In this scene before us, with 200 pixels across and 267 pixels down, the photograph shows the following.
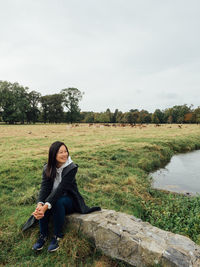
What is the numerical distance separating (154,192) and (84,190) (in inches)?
117

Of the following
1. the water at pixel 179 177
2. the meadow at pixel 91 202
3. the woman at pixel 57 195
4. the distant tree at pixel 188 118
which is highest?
the distant tree at pixel 188 118

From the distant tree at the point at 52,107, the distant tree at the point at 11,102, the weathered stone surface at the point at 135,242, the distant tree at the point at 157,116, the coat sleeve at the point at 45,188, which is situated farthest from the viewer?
the distant tree at the point at 157,116

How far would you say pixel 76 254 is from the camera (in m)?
3.31

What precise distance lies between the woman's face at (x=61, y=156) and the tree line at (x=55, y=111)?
2309 inches

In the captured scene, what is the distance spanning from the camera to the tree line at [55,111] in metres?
57.2

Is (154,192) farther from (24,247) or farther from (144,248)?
(24,247)

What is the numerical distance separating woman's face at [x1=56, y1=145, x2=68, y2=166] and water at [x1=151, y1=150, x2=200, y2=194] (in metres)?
5.67

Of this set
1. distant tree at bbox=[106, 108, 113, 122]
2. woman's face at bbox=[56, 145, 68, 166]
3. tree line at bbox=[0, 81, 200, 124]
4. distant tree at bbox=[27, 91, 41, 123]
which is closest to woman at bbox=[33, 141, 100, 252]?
woman's face at bbox=[56, 145, 68, 166]

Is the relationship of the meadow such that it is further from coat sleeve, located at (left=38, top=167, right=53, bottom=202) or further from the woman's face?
the woman's face

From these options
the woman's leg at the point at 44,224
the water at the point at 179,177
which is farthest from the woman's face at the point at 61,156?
the water at the point at 179,177

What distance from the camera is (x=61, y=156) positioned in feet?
12.4

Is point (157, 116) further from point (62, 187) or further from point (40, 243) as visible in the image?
point (40, 243)

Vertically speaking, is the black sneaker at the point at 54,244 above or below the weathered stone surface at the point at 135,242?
below

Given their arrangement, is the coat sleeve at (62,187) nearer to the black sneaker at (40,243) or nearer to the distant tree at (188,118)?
the black sneaker at (40,243)
